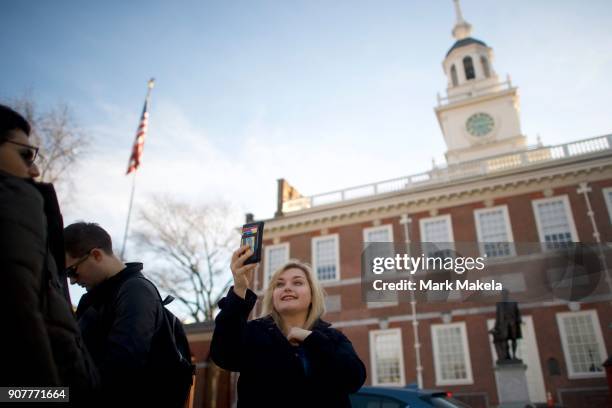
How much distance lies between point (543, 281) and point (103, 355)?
1843cm

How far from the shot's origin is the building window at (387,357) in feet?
60.7

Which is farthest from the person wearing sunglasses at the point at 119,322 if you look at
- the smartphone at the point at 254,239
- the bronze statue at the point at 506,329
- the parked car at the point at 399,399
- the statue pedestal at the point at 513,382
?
the statue pedestal at the point at 513,382

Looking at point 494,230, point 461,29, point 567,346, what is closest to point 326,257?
point 494,230

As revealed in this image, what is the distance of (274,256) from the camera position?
2403 centimetres

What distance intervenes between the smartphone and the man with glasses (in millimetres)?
668

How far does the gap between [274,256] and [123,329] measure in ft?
72.2

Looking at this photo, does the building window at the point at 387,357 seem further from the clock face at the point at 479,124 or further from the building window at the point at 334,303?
the clock face at the point at 479,124

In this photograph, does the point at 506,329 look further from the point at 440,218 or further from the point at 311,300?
the point at 311,300

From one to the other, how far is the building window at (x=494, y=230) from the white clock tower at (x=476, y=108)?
9.75 metres

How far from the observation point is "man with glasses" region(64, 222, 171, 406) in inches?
80.6

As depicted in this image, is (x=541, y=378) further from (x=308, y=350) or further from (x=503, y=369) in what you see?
(x=308, y=350)

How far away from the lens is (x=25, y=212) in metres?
1.33

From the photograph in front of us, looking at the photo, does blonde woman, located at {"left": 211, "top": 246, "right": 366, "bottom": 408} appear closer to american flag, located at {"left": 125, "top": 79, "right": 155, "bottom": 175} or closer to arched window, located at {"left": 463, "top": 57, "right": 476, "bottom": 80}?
american flag, located at {"left": 125, "top": 79, "right": 155, "bottom": 175}

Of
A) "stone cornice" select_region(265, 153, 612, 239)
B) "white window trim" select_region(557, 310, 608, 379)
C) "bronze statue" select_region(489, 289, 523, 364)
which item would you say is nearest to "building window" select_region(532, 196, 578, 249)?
"stone cornice" select_region(265, 153, 612, 239)
